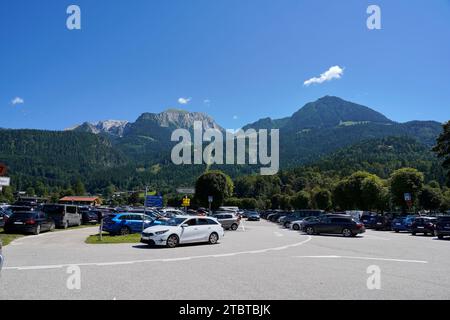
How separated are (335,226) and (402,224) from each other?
37.2 ft

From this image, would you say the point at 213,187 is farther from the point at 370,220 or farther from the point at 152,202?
the point at 152,202

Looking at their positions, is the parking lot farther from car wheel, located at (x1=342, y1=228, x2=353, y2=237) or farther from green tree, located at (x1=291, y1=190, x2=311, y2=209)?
green tree, located at (x1=291, y1=190, x2=311, y2=209)

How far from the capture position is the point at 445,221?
27.0 m

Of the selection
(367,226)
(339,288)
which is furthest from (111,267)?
(367,226)

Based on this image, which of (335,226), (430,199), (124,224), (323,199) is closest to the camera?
(124,224)

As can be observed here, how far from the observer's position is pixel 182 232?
1908 cm

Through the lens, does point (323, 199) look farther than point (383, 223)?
Yes

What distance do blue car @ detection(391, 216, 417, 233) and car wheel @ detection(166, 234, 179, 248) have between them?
2598 centimetres

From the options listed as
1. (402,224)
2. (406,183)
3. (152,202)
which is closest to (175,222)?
(152,202)

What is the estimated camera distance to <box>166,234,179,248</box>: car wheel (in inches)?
727

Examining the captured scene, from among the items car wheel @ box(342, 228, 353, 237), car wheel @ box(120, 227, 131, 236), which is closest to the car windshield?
car wheel @ box(120, 227, 131, 236)
